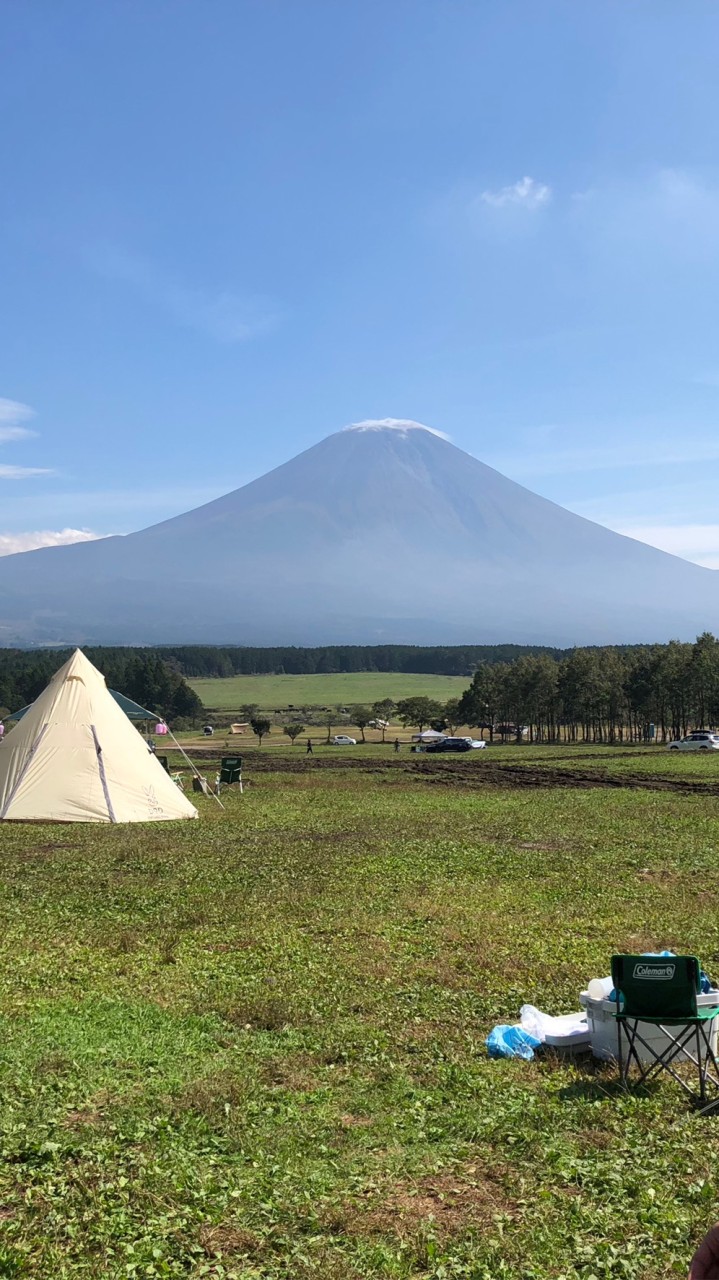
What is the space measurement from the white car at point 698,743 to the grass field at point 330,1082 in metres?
44.7

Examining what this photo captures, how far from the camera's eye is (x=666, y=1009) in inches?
302

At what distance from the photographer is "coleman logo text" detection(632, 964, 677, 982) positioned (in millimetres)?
7617

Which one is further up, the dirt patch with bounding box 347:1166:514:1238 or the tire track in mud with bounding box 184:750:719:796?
the dirt patch with bounding box 347:1166:514:1238

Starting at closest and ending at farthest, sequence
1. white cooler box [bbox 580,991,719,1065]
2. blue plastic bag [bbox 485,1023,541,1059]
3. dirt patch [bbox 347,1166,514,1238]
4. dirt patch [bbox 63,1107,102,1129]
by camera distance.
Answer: dirt patch [bbox 347,1166,514,1238], dirt patch [bbox 63,1107,102,1129], white cooler box [bbox 580,991,719,1065], blue plastic bag [bbox 485,1023,541,1059]

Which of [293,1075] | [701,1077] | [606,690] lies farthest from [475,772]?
[701,1077]

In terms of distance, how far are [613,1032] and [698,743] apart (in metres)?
57.9

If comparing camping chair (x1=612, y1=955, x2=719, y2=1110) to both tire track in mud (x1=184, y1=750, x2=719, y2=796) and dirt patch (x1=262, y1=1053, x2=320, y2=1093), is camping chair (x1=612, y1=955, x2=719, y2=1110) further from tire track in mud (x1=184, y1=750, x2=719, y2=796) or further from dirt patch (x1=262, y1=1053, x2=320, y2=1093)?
tire track in mud (x1=184, y1=750, x2=719, y2=796)

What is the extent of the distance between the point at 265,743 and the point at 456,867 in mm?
61326

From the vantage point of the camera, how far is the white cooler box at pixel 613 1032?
319 inches

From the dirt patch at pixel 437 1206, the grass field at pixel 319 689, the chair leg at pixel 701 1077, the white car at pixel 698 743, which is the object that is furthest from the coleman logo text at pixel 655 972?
the grass field at pixel 319 689

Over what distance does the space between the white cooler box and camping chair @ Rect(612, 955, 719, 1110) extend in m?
0.15

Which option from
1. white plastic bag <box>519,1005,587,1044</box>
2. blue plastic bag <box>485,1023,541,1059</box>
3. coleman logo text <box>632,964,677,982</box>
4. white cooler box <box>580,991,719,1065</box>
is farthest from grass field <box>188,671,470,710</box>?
coleman logo text <box>632,964,677,982</box>

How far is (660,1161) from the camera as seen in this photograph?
6426 millimetres

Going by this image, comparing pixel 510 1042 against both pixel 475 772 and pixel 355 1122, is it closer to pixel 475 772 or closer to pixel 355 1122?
pixel 355 1122
